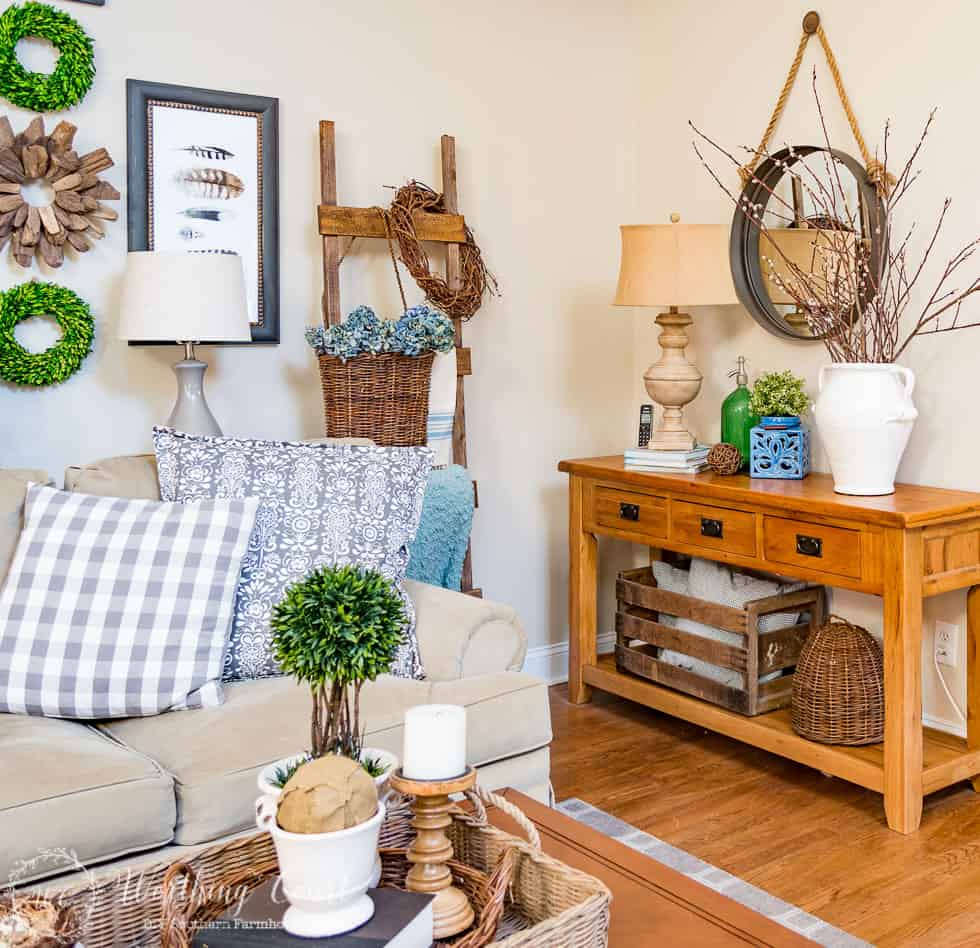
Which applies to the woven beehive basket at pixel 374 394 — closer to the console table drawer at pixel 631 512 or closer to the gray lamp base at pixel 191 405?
the gray lamp base at pixel 191 405

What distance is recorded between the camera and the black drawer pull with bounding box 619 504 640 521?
125 inches

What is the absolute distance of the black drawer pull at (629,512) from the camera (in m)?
3.18

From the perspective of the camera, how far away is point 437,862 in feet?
3.94

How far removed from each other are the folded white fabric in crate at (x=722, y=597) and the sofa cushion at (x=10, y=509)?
5.88ft

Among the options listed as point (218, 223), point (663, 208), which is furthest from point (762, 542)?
point (218, 223)

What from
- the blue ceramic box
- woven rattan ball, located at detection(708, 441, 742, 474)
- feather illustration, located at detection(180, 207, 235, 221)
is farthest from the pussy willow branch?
feather illustration, located at detection(180, 207, 235, 221)

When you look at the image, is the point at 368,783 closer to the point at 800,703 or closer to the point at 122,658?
the point at 122,658

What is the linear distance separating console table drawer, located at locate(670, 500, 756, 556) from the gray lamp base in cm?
127

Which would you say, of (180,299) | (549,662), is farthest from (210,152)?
(549,662)

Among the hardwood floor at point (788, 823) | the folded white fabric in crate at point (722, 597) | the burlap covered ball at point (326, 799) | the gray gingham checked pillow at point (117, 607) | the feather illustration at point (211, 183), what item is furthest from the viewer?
the folded white fabric in crate at point (722, 597)

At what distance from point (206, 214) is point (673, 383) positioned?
4.58 feet

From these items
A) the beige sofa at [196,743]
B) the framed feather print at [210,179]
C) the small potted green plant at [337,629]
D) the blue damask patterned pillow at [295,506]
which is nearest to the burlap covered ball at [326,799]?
the small potted green plant at [337,629]

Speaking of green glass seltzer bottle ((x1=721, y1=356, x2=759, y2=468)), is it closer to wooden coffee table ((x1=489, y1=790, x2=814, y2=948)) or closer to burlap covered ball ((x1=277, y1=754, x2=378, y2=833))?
wooden coffee table ((x1=489, y1=790, x2=814, y2=948))

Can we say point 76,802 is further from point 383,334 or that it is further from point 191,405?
point 383,334
